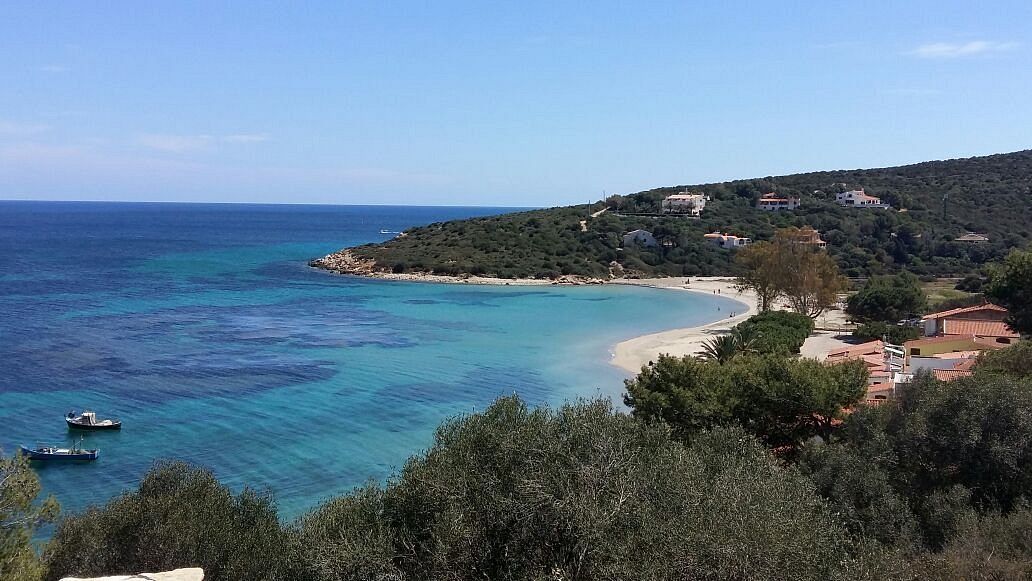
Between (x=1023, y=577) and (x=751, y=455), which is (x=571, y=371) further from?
(x=1023, y=577)

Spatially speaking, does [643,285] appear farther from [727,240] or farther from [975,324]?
[975,324]

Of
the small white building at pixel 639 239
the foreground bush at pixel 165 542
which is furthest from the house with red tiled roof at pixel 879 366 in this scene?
the small white building at pixel 639 239

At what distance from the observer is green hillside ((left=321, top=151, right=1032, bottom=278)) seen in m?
84.6

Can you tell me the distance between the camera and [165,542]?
12.2 metres

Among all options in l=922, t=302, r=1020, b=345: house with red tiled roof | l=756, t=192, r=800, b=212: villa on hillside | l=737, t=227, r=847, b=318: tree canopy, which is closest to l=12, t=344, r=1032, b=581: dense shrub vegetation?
l=922, t=302, r=1020, b=345: house with red tiled roof

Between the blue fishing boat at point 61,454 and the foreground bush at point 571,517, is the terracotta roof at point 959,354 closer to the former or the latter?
the foreground bush at point 571,517

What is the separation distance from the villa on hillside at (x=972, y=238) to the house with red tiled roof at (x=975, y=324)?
165 ft

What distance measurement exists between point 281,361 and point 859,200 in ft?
313

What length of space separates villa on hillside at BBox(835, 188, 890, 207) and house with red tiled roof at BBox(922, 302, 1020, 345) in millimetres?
70965

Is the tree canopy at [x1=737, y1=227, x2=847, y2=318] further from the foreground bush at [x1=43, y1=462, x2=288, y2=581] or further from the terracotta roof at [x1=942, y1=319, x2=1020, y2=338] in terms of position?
the foreground bush at [x1=43, y1=462, x2=288, y2=581]

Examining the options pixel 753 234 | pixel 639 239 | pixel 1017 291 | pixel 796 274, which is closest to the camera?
pixel 1017 291

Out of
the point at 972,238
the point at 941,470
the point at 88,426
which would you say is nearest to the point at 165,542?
the point at 941,470

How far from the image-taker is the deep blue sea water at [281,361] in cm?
2534

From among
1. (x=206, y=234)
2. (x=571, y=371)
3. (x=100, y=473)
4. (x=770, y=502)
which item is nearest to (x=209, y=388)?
(x=100, y=473)
